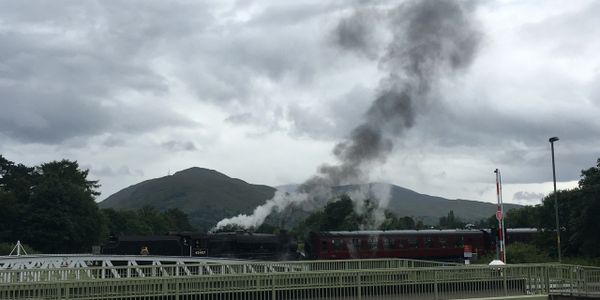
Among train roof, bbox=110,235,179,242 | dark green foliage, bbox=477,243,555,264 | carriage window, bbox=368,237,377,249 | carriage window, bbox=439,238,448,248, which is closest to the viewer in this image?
dark green foliage, bbox=477,243,555,264

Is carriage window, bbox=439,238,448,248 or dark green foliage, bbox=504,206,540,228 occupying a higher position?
dark green foliage, bbox=504,206,540,228

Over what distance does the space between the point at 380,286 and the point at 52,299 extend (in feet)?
30.7

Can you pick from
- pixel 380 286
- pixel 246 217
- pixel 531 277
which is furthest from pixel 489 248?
pixel 380 286

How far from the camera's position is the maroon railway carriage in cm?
5653

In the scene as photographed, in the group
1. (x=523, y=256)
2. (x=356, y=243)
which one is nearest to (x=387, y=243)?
(x=356, y=243)

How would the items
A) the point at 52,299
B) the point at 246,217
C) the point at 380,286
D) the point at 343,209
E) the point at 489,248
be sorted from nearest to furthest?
the point at 52,299 → the point at 380,286 → the point at 489,248 → the point at 246,217 → the point at 343,209

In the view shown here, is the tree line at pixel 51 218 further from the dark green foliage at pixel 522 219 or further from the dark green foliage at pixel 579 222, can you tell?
the dark green foliage at pixel 522 219

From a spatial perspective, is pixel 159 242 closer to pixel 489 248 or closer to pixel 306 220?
pixel 489 248

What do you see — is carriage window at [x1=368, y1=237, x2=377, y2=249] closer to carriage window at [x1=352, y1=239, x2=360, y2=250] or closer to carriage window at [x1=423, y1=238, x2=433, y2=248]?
carriage window at [x1=352, y1=239, x2=360, y2=250]

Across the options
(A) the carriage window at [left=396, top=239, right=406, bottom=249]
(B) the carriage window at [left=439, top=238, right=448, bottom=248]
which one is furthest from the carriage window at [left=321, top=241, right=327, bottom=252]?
(B) the carriage window at [left=439, top=238, right=448, bottom=248]

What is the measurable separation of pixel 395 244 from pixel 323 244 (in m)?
7.50

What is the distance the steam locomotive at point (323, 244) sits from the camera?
164 ft

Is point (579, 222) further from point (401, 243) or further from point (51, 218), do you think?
point (51, 218)

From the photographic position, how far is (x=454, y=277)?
21406mm
